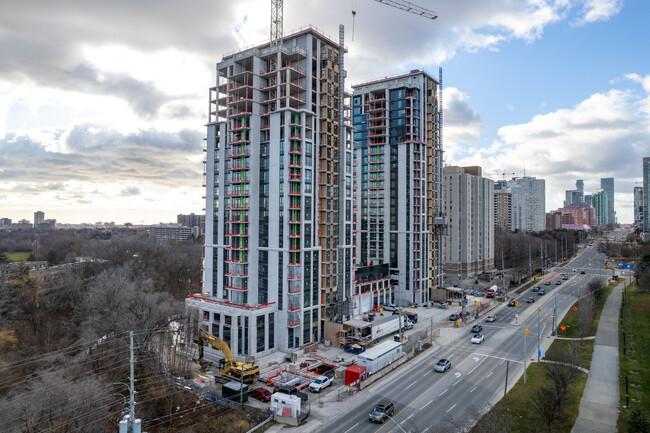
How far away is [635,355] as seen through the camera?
54125 millimetres

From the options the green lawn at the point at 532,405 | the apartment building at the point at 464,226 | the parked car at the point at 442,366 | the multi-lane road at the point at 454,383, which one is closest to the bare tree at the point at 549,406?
the green lawn at the point at 532,405

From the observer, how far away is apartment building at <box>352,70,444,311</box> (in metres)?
92.8

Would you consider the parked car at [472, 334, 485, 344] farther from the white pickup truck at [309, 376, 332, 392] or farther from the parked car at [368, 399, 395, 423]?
the parked car at [368, 399, 395, 423]

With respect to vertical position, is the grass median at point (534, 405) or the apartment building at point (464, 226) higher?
the apartment building at point (464, 226)

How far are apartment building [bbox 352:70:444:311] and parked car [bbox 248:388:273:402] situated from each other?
5410 centimetres

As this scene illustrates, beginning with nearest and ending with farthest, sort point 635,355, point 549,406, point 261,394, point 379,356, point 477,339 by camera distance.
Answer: point 549,406 < point 261,394 < point 379,356 < point 635,355 < point 477,339

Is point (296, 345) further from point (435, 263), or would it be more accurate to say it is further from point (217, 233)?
point (435, 263)

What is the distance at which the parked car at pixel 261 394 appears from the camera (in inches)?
1704

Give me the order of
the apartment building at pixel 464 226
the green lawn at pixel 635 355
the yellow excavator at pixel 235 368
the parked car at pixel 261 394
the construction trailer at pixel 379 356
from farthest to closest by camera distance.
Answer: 1. the apartment building at pixel 464 226
2. the construction trailer at pixel 379 356
3. the yellow excavator at pixel 235 368
4. the parked car at pixel 261 394
5. the green lawn at pixel 635 355

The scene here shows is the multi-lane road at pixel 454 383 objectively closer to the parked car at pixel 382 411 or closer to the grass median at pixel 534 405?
the parked car at pixel 382 411

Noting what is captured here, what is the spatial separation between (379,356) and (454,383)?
9.68m

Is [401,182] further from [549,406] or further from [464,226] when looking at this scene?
[549,406]

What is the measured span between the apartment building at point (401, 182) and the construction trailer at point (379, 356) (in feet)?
125

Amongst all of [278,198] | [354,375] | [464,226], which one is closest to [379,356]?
[354,375]
